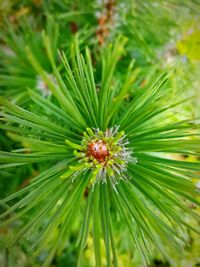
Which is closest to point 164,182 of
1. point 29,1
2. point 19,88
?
point 19,88

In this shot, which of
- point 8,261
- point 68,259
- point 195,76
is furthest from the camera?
point 68,259

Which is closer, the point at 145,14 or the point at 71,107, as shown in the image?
the point at 71,107

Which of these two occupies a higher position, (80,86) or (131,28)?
(131,28)

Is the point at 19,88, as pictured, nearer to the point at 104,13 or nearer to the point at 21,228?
the point at 104,13

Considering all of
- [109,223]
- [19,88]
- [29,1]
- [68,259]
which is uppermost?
[29,1]

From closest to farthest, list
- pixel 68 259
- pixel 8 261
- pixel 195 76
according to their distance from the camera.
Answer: pixel 8 261 < pixel 195 76 < pixel 68 259

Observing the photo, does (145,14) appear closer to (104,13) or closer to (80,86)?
(104,13)
